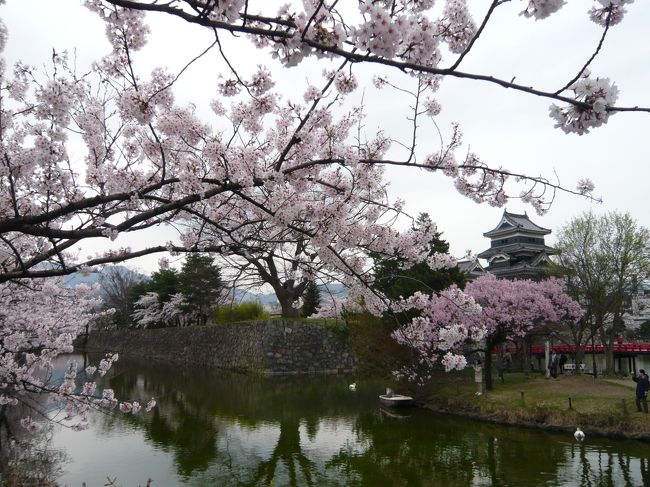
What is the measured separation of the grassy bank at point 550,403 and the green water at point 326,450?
1.34ft

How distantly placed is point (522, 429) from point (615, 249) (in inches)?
311

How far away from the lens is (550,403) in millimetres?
11477

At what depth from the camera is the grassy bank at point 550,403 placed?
10227mm

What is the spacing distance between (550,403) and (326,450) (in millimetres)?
5486

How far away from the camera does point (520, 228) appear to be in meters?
24.8

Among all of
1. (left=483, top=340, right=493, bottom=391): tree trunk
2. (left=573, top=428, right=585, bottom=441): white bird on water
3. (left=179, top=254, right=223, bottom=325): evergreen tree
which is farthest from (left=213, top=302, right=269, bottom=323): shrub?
(left=573, top=428, right=585, bottom=441): white bird on water

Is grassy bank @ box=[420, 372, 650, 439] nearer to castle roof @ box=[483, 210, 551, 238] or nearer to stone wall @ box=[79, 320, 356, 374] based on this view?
stone wall @ box=[79, 320, 356, 374]

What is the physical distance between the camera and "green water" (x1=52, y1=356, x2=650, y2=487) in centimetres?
797

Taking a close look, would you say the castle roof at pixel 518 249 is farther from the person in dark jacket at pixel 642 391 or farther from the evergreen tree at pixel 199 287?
the evergreen tree at pixel 199 287

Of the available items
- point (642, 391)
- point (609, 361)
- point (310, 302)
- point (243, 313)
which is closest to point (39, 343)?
point (642, 391)

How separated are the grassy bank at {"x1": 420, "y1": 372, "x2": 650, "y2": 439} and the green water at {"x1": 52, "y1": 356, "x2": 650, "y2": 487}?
0.41 metres

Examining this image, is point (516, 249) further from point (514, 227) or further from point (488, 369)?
point (488, 369)

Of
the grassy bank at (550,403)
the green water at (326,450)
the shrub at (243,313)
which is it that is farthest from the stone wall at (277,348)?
the grassy bank at (550,403)

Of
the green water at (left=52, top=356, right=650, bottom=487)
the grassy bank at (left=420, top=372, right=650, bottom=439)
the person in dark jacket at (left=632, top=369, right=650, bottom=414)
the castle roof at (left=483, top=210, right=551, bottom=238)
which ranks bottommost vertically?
the green water at (left=52, top=356, right=650, bottom=487)
